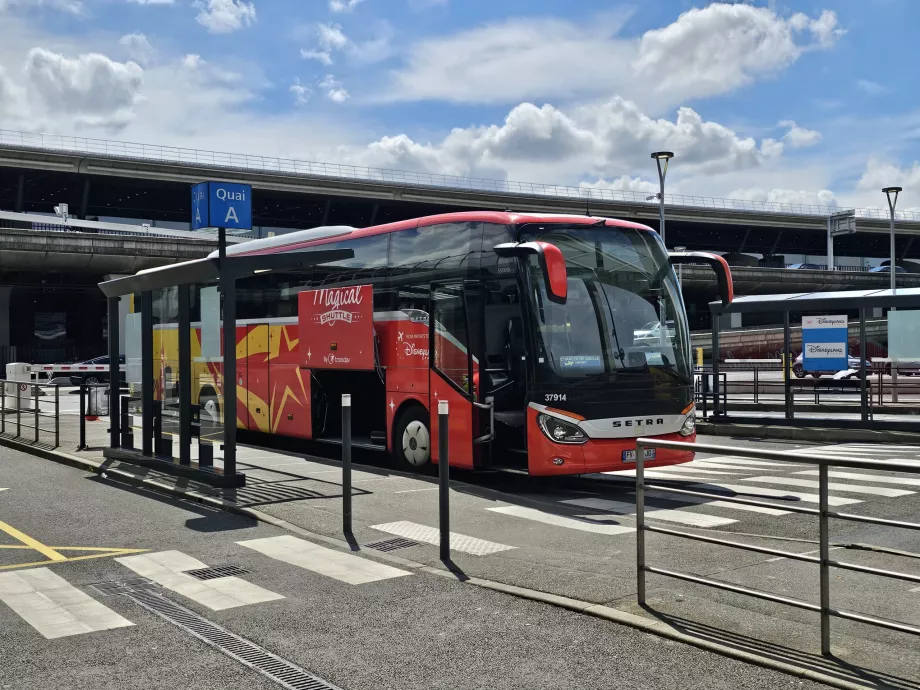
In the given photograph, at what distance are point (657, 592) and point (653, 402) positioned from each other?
5450 millimetres

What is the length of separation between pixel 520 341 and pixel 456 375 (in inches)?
45.2

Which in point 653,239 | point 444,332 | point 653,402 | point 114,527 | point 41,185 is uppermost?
point 41,185

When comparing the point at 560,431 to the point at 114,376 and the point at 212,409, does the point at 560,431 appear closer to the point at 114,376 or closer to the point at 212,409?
the point at 212,409

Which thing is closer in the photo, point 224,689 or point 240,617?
point 224,689

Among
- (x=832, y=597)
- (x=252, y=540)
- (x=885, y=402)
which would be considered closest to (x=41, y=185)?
(x=885, y=402)

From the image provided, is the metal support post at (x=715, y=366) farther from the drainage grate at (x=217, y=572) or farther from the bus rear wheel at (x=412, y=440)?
the drainage grate at (x=217, y=572)

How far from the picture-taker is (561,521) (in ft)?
31.3

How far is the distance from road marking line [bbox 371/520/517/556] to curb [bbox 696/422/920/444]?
1221 cm

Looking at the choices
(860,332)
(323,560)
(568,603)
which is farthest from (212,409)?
(860,332)

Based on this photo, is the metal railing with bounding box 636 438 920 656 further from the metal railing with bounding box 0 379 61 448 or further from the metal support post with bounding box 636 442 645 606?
the metal railing with bounding box 0 379 61 448

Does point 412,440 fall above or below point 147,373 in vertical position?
below

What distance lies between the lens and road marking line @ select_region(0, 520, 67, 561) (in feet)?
26.3

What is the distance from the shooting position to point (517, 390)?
11.6 meters

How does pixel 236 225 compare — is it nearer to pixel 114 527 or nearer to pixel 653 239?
A: pixel 114 527
